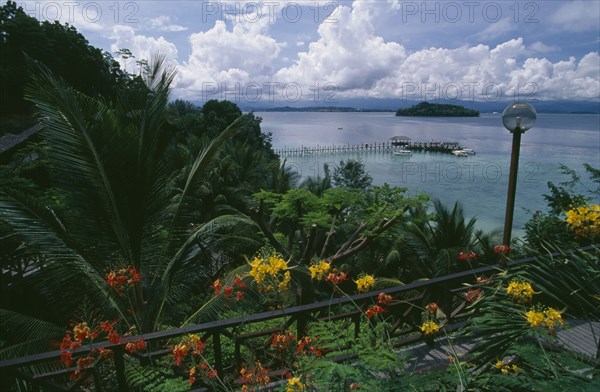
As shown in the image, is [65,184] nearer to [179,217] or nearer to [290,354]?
[179,217]

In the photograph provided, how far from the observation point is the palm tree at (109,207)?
3.73 m

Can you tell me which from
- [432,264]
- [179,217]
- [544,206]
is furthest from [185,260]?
[544,206]

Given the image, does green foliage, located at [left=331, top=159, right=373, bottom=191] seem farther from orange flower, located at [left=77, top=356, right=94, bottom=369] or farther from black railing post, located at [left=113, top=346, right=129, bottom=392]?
orange flower, located at [left=77, top=356, right=94, bottom=369]

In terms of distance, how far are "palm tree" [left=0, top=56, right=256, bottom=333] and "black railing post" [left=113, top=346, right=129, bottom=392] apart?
1280 millimetres

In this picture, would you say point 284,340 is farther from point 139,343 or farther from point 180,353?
point 139,343

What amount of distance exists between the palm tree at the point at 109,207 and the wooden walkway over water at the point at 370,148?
46296 mm

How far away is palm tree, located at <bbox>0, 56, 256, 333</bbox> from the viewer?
3727mm

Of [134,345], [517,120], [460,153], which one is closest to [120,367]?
[134,345]

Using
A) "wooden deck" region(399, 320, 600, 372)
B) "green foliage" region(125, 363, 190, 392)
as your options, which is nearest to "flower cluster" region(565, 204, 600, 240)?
"wooden deck" region(399, 320, 600, 372)

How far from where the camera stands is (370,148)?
64.9 metres

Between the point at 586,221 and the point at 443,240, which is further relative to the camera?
the point at 443,240

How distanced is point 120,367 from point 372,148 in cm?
6533

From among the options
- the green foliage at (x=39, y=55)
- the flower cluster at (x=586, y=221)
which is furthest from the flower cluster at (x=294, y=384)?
the green foliage at (x=39, y=55)

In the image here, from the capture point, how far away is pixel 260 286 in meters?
2.33
